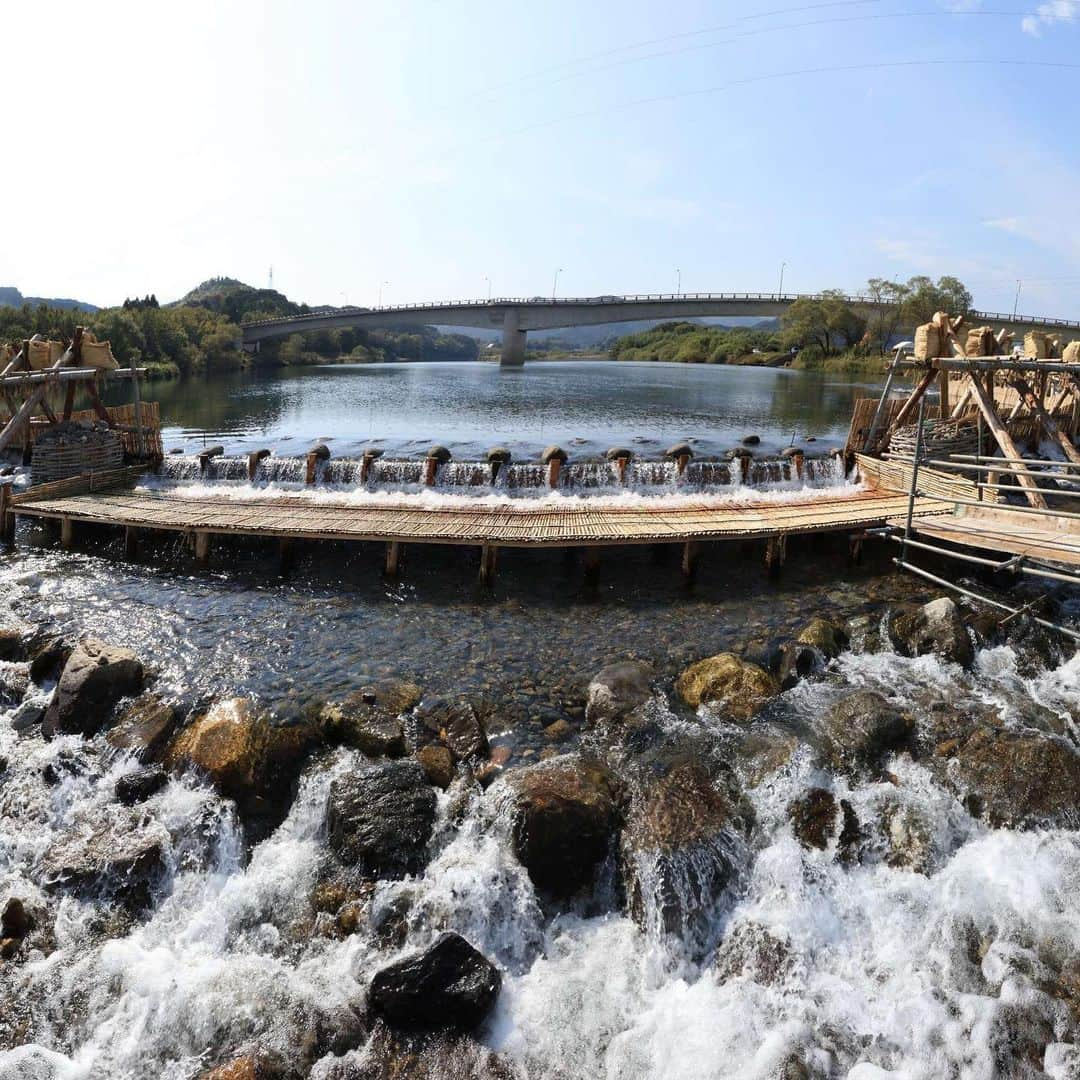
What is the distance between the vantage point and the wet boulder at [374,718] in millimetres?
9938

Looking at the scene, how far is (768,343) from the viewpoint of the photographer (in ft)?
351

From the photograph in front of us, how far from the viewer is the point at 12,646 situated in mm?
12547

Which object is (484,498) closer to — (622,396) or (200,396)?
(622,396)

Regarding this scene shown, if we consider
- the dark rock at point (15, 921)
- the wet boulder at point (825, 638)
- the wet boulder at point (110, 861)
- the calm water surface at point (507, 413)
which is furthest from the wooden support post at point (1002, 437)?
the dark rock at point (15, 921)

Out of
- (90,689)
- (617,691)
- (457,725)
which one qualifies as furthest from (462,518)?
(90,689)

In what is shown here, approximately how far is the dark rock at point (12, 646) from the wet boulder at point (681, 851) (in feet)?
36.7

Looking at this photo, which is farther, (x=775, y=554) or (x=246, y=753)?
(x=775, y=554)

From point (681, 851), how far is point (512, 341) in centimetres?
9149

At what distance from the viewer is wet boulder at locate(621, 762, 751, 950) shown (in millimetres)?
7748

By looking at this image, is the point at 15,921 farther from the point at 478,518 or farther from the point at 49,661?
the point at 478,518

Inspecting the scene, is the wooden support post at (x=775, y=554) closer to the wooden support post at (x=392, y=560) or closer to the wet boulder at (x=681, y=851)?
the wet boulder at (x=681, y=851)

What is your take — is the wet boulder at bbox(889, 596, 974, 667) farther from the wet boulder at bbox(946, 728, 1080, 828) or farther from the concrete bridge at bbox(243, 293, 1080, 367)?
the concrete bridge at bbox(243, 293, 1080, 367)

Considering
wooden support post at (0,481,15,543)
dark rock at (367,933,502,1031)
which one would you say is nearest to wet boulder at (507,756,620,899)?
dark rock at (367,933,502,1031)

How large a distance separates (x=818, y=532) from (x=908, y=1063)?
12239 millimetres
